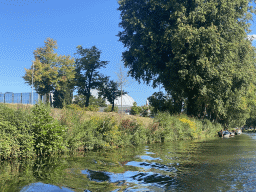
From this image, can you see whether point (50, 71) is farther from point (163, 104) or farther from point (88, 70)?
point (163, 104)

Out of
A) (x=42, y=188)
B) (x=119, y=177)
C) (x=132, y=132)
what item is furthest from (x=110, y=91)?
(x=42, y=188)

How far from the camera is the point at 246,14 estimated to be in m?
30.0

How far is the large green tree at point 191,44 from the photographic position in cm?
2394

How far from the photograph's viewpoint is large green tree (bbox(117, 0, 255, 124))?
78.5 feet

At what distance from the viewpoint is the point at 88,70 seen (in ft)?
203

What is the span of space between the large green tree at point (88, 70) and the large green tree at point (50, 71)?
7.45 feet

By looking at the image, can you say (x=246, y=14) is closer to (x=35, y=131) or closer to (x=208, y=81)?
(x=208, y=81)

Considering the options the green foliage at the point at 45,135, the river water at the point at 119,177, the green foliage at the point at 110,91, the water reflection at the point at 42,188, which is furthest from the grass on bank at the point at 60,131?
the green foliage at the point at 110,91

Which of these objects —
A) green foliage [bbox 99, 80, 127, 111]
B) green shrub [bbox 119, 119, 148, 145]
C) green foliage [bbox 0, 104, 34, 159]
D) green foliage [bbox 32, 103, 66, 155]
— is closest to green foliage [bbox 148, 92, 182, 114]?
green shrub [bbox 119, 119, 148, 145]

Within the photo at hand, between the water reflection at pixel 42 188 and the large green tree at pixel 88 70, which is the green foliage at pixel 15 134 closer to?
the water reflection at pixel 42 188

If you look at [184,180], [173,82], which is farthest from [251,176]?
[173,82]

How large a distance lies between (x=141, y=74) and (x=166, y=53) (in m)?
3.89

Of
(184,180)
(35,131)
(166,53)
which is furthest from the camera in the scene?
(166,53)

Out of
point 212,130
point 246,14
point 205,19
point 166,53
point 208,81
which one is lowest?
point 212,130
